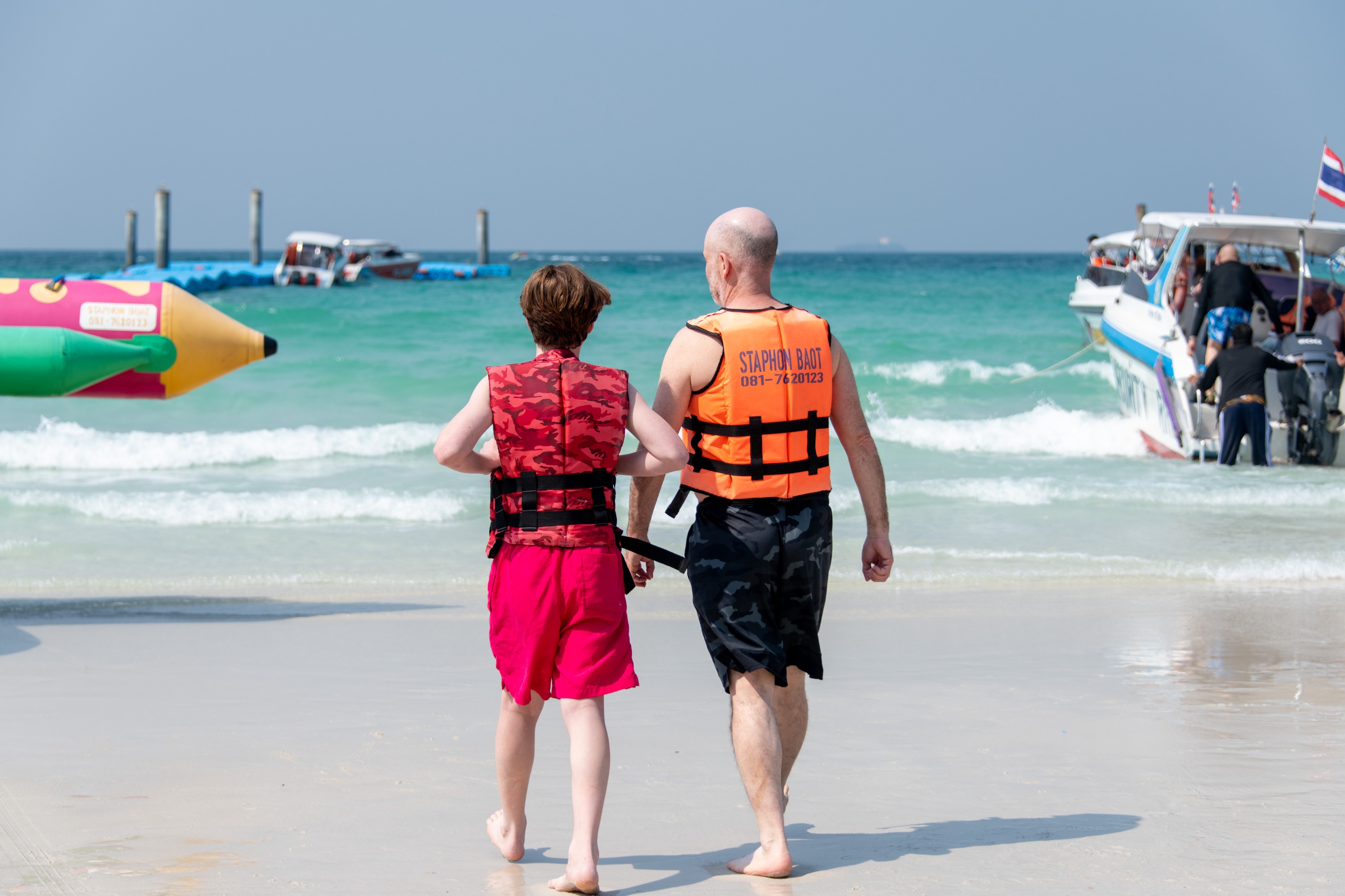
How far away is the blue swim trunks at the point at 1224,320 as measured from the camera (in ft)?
32.2

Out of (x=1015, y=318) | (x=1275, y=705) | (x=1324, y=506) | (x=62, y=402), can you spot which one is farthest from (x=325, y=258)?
(x=1275, y=705)

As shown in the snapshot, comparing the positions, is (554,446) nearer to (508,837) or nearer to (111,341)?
(508,837)

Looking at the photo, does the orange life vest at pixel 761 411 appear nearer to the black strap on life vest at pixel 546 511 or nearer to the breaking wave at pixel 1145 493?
the black strap on life vest at pixel 546 511

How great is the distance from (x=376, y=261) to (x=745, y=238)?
4502cm

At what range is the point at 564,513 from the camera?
261 cm

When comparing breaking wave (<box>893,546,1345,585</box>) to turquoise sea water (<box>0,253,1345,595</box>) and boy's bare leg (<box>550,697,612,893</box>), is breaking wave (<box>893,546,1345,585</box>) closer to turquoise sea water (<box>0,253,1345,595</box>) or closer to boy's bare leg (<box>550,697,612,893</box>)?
turquoise sea water (<box>0,253,1345,595</box>)

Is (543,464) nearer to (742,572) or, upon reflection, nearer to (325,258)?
(742,572)

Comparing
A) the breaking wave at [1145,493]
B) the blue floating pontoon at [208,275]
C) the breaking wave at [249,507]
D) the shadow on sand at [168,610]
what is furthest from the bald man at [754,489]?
the blue floating pontoon at [208,275]

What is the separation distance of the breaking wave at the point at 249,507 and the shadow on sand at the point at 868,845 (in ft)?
18.4

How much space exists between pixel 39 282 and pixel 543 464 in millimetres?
4242

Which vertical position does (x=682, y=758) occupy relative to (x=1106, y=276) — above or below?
below

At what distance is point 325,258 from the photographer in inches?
1699

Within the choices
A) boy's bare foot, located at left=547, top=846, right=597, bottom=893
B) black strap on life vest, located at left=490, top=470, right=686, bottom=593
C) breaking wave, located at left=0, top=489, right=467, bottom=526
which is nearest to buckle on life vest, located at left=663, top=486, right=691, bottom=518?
black strap on life vest, located at left=490, top=470, right=686, bottom=593

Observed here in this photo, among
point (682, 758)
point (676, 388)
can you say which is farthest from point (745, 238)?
point (682, 758)
